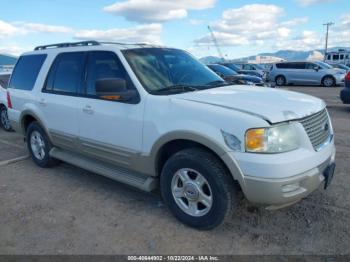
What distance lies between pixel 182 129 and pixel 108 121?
3.66 feet

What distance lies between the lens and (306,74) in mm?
21750

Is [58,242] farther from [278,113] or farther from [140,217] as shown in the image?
[278,113]

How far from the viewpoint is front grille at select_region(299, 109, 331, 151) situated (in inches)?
128

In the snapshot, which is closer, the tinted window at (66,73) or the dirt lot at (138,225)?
the dirt lot at (138,225)

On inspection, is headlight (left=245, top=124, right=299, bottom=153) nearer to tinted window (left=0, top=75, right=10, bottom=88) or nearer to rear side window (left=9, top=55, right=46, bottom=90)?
rear side window (left=9, top=55, right=46, bottom=90)

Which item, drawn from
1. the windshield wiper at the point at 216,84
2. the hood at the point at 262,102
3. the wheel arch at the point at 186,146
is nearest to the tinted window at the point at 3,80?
the windshield wiper at the point at 216,84

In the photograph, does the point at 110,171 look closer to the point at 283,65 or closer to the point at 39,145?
the point at 39,145

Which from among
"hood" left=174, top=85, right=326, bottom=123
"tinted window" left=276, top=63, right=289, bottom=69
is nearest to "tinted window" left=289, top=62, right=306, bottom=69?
"tinted window" left=276, top=63, right=289, bottom=69

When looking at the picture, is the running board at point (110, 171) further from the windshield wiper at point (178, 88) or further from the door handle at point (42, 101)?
the windshield wiper at point (178, 88)

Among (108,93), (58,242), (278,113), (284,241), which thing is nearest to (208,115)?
(278,113)

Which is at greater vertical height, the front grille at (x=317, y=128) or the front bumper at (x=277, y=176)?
the front grille at (x=317, y=128)

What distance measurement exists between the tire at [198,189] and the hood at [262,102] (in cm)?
53

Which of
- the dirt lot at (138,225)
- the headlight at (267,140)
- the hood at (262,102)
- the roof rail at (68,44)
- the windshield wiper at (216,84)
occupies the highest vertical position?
the roof rail at (68,44)

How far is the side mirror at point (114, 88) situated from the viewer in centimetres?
362
